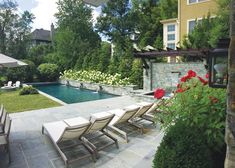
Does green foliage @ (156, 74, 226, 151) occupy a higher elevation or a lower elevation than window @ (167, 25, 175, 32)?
lower

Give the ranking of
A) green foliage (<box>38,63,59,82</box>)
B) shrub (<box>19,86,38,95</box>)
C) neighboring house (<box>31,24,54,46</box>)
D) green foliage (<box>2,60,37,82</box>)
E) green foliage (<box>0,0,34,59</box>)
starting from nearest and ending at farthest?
1. shrub (<box>19,86,38,95</box>)
2. green foliage (<box>2,60,37,82</box>)
3. green foliage (<box>38,63,59,82</box>)
4. green foliage (<box>0,0,34,59</box>)
5. neighboring house (<box>31,24,54,46</box>)

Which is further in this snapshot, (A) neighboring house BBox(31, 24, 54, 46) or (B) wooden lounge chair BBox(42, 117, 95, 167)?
(A) neighboring house BBox(31, 24, 54, 46)

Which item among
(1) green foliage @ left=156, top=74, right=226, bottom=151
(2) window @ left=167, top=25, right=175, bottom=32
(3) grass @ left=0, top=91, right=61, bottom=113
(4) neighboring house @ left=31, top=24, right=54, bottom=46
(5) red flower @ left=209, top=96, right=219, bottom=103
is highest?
(4) neighboring house @ left=31, top=24, right=54, bottom=46

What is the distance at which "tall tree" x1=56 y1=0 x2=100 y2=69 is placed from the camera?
3056cm

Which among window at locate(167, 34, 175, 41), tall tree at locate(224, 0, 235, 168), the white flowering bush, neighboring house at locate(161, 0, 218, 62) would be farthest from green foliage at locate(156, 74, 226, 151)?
window at locate(167, 34, 175, 41)

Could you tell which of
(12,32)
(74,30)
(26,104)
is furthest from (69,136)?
(12,32)

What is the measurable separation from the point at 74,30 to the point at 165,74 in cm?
2506

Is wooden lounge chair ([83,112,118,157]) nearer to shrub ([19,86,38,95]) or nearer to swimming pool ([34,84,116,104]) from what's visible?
swimming pool ([34,84,116,104])

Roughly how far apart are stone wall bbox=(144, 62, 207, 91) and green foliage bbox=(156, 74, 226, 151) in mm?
9752

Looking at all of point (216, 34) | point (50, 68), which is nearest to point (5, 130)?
point (216, 34)

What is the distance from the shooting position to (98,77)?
19.5m

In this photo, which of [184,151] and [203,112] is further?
[203,112]

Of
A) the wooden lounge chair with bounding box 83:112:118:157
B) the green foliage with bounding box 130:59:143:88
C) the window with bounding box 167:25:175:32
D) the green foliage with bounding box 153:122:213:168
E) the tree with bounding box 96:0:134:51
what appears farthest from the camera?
the tree with bounding box 96:0:134:51

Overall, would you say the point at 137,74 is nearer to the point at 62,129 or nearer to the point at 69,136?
the point at 62,129
